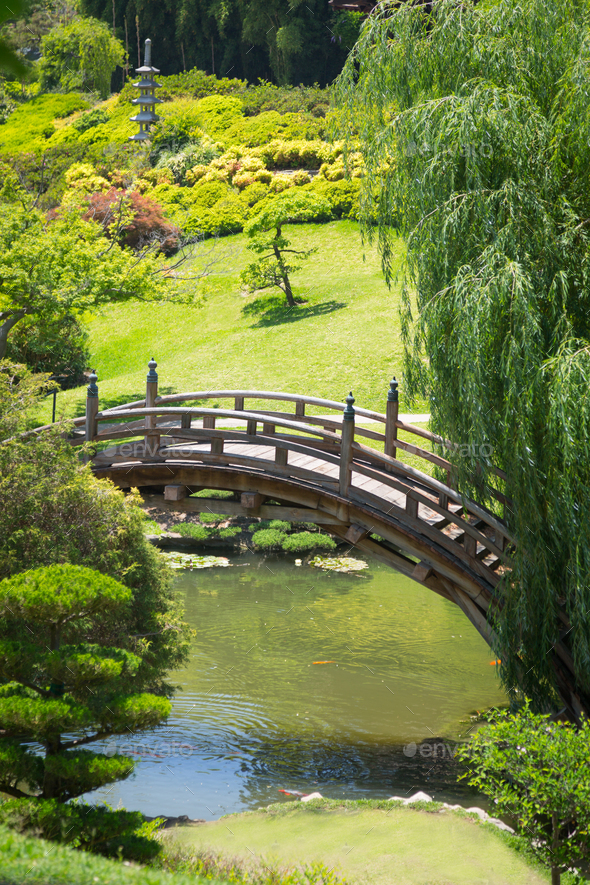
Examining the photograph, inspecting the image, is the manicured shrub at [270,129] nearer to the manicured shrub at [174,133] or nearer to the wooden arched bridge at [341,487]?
the manicured shrub at [174,133]

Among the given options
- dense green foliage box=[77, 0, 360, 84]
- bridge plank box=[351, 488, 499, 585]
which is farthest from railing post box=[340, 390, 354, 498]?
dense green foliage box=[77, 0, 360, 84]

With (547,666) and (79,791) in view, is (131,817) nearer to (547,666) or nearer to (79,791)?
(79,791)

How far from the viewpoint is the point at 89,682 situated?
5.91 metres

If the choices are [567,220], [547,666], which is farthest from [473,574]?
[567,220]

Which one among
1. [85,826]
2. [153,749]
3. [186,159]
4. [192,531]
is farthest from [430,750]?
[186,159]

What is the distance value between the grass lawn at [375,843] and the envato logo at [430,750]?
5.83 feet

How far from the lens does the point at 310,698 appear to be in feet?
35.7

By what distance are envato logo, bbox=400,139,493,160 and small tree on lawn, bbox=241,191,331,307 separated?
16.2m

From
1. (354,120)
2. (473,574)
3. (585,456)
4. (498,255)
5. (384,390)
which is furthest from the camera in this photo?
(384,390)

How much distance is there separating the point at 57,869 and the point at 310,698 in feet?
25.9

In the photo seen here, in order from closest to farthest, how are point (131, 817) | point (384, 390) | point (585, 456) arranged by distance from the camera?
point (131, 817)
point (585, 456)
point (384, 390)

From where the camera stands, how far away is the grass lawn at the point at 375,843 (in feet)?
21.5

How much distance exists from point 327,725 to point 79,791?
485 centimetres

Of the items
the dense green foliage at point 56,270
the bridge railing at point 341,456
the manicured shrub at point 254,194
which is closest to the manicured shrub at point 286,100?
the manicured shrub at point 254,194
